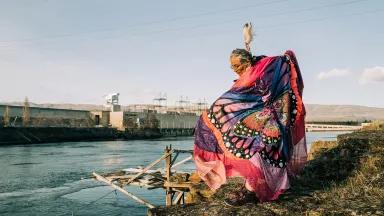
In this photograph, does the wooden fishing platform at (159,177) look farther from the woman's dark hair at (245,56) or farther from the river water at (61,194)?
the woman's dark hair at (245,56)

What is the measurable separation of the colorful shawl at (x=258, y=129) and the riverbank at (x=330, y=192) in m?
0.28

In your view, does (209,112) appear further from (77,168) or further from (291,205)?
(77,168)

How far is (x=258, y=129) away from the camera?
5273 millimetres

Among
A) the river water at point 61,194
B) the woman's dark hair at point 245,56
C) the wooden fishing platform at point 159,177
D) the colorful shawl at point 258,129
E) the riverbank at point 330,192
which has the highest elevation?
the woman's dark hair at point 245,56

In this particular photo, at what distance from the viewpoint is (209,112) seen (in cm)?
563

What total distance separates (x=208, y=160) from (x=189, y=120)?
147m

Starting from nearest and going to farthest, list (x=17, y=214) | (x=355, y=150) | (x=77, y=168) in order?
(x=355, y=150), (x=17, y=214), (x=77, y=168)

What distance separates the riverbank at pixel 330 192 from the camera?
4.43 m

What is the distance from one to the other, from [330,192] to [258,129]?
3.78ft

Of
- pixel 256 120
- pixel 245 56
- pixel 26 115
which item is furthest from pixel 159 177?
pixel 26 115

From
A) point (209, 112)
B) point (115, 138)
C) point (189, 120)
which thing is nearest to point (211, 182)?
point (209, 112)

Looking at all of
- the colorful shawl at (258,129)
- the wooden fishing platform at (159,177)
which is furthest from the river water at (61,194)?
the colorful shawl at (258,129)

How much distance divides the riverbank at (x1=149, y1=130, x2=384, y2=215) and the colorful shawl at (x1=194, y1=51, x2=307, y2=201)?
0.28 metres

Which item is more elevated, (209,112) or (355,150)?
(209,112)
